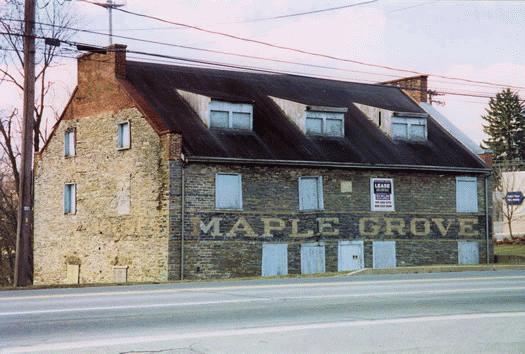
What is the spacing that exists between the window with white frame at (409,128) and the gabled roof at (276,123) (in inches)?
18.2

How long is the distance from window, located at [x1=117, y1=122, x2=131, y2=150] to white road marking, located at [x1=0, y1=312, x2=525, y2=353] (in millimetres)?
21828

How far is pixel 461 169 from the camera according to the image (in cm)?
3656

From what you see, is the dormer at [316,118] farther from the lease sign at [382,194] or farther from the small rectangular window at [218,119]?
the small rectangular window at [218,119]

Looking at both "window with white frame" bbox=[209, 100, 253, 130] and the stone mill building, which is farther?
"window with white frame" bbox=[209, 100, 253, 130]

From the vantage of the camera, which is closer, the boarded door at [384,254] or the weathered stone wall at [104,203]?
the weathered stone wall at [104,203]

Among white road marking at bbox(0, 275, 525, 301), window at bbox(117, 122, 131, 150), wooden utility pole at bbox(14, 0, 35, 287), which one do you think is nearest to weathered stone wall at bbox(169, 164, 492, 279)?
window at bbox(117, 122, 131, 150)

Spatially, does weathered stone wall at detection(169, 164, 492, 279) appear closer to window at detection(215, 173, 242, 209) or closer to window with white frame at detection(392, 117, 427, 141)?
window at detection(215, 173, 242, 209)

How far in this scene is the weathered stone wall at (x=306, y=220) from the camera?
30359 mm

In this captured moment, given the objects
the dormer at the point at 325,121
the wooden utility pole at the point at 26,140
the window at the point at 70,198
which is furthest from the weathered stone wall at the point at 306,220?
the window at the point at 70,198

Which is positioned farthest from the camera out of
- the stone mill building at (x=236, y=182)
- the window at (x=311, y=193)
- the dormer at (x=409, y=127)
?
the dormer at (x=409, y=127)

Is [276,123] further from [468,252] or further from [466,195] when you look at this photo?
[468,252]

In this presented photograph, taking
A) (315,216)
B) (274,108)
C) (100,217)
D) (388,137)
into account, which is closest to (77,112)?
(100,217)

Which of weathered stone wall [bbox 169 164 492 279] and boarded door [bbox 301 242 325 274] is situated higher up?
weathered stone wall [bbox 169 164 492 279]

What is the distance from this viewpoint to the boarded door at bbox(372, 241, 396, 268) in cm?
3445
